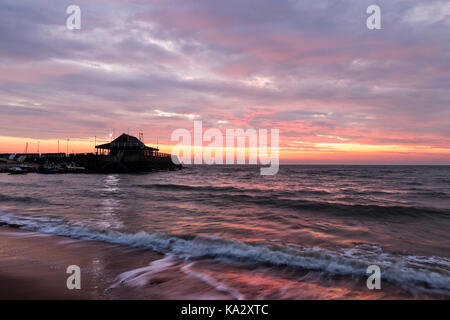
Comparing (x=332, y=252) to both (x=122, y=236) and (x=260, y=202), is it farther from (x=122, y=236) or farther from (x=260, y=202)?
(x=260, y=202)

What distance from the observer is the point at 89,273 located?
19.0ft

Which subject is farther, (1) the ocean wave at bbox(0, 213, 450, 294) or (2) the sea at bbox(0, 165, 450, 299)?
(1) the ocean wave at bbox(0, 213, 450, 294)

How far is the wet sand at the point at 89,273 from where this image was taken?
192 inches

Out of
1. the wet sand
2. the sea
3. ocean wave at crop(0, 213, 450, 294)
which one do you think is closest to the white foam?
the sea

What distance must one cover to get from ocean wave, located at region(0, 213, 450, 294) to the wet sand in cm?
77

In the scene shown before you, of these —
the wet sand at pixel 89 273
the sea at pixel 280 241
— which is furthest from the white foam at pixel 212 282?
Answer: the wet sand at pixel 89 273

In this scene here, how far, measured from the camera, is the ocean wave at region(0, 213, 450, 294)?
603 centimetres

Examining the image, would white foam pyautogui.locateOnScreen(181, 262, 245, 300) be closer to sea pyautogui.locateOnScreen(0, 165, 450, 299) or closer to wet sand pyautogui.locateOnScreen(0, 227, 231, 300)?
sea pyautogui.locateOnScreen(0, 165, 450, 299)

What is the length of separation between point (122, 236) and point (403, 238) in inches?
422

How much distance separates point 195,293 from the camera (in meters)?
5.01

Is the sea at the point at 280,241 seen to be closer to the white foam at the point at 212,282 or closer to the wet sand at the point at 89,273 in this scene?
the white foam at the point at 212,282

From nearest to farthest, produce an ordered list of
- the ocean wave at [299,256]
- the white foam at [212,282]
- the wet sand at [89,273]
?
1. the wet sand at [89,273]
2. the white foam at [212,282]
3. the ocean wave at [299,256]

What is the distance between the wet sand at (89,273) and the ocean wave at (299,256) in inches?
30.3
